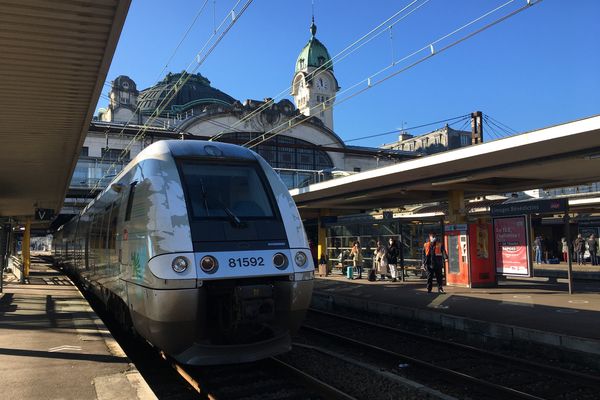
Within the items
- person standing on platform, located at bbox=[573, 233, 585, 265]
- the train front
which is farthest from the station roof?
person standing on platform, located at bbox=[573, 233, 585, 265]

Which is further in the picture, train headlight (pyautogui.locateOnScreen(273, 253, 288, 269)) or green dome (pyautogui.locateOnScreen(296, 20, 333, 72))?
green dome (pyautogui.locateOnScreen(296, 20, 333, 72))

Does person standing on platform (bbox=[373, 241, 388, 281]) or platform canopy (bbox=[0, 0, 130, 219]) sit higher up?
platform canopy (bbox=[0, 0, 130, 219])

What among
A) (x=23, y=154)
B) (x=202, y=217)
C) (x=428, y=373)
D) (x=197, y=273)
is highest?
(x=23, y=154)

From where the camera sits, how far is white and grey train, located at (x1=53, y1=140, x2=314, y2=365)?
565cm

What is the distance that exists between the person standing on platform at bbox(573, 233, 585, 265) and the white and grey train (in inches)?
920

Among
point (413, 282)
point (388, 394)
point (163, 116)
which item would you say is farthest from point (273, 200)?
point (163, 116)

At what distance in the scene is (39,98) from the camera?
25.1 ft

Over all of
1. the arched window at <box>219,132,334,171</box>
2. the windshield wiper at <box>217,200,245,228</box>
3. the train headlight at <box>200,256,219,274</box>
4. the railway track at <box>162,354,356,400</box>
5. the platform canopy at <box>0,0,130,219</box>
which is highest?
the arched window at <box>219,132,334,171</box>

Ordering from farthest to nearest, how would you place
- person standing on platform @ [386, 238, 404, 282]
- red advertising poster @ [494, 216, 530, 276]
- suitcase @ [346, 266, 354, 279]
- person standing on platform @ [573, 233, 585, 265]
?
person standing on platform @ [573, 233, 585, 265] < suitcase @ [346, 266, 354, 279] < person standing on platform @ [386, 238, 404, 282] < red advertising poster @ [494, 216, 530, 276]

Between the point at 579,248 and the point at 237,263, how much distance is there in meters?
24.6

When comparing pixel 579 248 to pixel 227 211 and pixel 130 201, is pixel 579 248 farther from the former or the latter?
pixel 130 201

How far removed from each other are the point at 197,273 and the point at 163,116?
58.8m

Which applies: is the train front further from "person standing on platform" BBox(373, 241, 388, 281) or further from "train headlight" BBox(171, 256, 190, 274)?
"person standing on platform" BBox(373, 241, 388, 281)

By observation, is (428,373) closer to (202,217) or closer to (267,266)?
(267,266)
